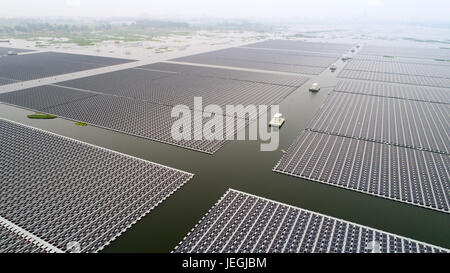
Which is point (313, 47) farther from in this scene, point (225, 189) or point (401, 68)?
point (225, 189)

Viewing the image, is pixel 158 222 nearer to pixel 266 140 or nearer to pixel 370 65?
pixel 266 140

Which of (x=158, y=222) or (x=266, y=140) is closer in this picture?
(x=158, y=222)

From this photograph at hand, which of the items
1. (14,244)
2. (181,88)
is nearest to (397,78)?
(181,88)

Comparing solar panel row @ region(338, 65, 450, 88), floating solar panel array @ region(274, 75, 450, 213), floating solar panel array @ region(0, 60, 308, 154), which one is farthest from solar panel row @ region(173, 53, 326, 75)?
floating solar panel array @ region(274, 75, 450, 213)

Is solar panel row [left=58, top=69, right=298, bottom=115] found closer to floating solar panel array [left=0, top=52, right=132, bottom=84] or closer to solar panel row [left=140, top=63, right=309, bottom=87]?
solar panel row [left=140, top=63, right=309, bottom=87]

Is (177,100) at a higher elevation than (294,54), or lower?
lower

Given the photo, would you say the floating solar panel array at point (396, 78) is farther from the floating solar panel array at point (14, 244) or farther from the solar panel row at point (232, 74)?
the floating solar panel array at point (14, 244)

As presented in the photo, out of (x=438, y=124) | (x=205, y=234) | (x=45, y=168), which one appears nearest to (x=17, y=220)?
(x=45, y=168)

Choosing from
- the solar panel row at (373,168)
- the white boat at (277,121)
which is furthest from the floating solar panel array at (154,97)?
the solar panel row at (373,168)
